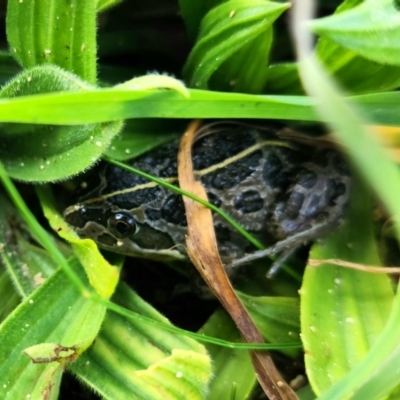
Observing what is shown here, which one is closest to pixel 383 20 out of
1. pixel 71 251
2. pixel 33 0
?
pixel 33 0

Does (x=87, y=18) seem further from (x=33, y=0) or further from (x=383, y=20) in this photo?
(x=383, y=20)

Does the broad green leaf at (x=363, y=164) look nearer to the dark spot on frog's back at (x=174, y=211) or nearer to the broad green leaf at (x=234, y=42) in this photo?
the broad green leaf at (x=234, y=42)

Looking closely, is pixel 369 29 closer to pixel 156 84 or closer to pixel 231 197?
pixel 156 84

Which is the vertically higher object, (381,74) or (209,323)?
(381,74)

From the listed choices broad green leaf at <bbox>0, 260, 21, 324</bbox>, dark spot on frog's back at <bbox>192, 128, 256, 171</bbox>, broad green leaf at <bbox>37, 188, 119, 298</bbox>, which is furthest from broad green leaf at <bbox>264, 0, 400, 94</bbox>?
broad green leaf at <bbox>0, 260, 21, 324</bbox>

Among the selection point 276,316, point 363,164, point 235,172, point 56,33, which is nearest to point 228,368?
point 276,316

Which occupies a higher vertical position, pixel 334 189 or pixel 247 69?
pixel 247 69
